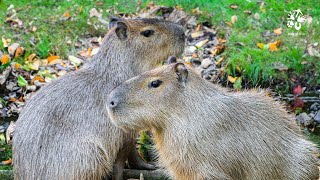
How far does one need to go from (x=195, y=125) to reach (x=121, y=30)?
112 cm

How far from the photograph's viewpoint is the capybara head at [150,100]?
13.9 ft

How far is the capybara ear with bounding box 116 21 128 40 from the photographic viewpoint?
498 cm

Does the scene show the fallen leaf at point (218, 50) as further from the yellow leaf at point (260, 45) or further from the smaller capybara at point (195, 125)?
the smaller capybara at point (195, 125)

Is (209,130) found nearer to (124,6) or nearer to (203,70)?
(203,70)

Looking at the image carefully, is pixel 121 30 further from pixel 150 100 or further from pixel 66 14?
pixel 66 14

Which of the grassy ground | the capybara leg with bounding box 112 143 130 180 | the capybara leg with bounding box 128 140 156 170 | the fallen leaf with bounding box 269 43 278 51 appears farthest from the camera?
the fallen leaf with bounding box 269 43 278 51

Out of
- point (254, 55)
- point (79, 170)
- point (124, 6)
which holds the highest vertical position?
point (124, 6)

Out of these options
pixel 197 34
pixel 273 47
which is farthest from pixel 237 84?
pixel 197 34

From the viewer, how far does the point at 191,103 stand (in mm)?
4277

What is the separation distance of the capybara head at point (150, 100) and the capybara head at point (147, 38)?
0.77m

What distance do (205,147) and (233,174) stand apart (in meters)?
0.27

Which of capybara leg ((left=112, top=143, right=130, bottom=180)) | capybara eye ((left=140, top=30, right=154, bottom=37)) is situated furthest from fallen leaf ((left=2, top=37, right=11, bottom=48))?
capybara leg ((left=112, top=143, right=130, bottom=180))

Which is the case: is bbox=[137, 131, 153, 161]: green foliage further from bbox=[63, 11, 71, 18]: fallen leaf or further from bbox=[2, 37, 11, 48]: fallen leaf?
bbox=[63, 11, 71, 18]: fallen leaf

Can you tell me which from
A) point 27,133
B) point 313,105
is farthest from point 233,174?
point 313,105
